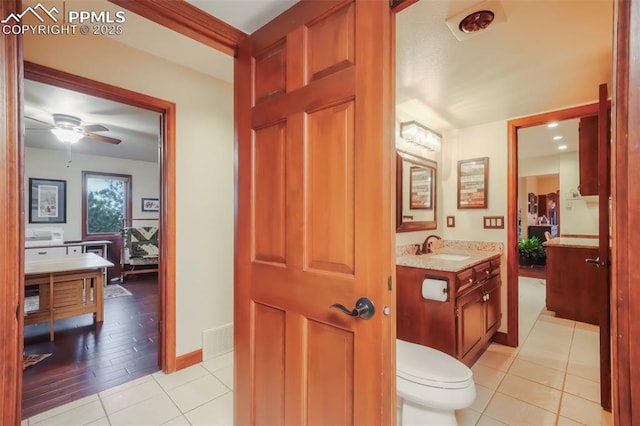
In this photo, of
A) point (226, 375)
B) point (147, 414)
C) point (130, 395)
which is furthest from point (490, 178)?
point (130, 395)

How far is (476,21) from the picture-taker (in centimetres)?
148

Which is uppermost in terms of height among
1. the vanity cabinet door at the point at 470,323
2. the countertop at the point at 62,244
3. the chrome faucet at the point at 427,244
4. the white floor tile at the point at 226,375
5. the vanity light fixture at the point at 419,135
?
the vanity light fixture at the point at 419,135

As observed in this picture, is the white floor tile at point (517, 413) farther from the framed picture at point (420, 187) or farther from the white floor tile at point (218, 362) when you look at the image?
the white floor tile at point (218, 362)

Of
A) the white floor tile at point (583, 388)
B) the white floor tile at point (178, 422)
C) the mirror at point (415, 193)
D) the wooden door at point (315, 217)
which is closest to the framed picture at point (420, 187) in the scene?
the mirror at point (415, 193)

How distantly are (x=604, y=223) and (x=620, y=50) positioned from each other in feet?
5.56

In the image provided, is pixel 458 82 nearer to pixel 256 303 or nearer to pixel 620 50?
pixel 620 50

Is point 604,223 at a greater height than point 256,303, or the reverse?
point 604,223

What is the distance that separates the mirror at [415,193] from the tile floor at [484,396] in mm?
1327

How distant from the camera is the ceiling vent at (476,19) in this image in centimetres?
139

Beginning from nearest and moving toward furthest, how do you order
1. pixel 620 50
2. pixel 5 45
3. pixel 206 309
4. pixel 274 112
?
pixel 620 50 < pixel 5 45 < pixel 274 112 < pixel 206 309

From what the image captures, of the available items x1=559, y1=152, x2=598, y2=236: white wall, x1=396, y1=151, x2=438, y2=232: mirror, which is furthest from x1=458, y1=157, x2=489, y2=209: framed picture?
x1=559, y1=152, x2=598, y2=236: white wall

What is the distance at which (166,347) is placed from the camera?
2182 millimetres

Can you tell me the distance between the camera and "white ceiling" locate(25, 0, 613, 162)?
140 centimetres

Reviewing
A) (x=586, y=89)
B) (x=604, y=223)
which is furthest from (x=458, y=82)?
(x=604, y=223)
